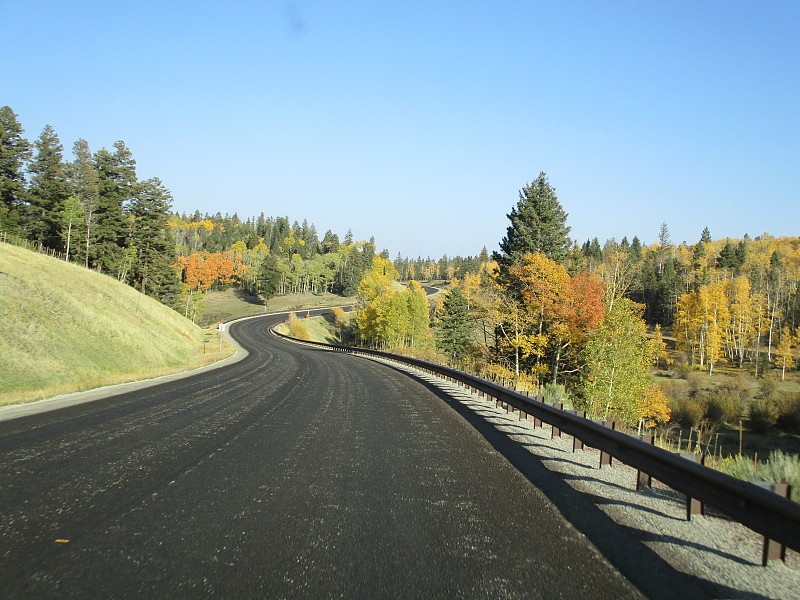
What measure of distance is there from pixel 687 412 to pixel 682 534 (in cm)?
4402

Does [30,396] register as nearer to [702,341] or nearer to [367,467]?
[367,467]

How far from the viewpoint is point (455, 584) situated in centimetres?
343

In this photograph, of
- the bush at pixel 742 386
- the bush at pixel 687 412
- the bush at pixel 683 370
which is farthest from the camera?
the bush at pixel 683 370

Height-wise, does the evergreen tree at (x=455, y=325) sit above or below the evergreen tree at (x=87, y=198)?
below

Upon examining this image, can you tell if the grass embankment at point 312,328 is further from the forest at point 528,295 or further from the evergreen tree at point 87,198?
the evergreen tree at point 87,198

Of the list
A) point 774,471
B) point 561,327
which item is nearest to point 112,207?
point 561,327

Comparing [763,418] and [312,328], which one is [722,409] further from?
Answer: [312,328]

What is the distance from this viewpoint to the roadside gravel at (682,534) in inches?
142

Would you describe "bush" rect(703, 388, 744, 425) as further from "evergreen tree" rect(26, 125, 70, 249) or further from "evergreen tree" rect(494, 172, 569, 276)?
"evergreen tree" rect(26, 125, 70, 249)

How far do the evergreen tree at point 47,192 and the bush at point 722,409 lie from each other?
2548 inches

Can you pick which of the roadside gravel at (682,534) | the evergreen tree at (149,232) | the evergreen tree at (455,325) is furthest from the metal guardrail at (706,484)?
the evergreen tree at (149,232)

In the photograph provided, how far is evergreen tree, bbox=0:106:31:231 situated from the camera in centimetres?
5372

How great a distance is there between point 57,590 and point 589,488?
5.05 metres

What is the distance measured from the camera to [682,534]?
452cm
